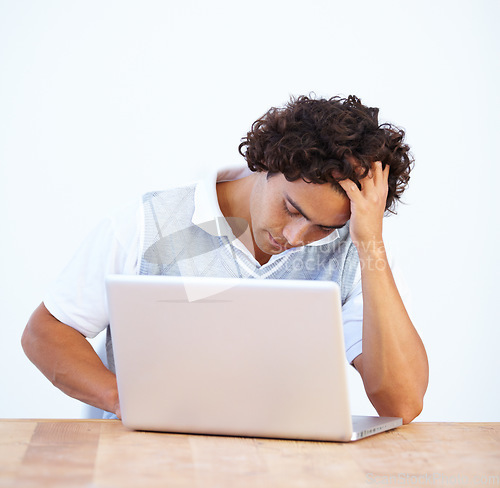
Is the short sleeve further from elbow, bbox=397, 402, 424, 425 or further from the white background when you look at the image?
the white background

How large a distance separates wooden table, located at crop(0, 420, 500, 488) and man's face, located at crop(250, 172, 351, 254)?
0.53 m

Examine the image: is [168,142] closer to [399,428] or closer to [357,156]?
[357,156]

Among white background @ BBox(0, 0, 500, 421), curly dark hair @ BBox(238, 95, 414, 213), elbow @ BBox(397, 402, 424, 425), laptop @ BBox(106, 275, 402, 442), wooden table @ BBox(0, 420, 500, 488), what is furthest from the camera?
white background @ BBox(0, 0, 500, 421)

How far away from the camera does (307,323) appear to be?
949mm

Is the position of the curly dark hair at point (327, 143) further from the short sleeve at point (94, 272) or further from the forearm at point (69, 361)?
the forearm at point (69, 361)

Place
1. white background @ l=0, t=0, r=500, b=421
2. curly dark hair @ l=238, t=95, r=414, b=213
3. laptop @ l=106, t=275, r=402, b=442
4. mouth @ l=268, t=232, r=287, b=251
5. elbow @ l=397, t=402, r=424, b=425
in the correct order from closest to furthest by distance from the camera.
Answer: laptop @ l=106, t=275, r=402, b=442 → elbow @ l=397, t=402, r=424, b=425 → curly dark hair @ l=238, t=95, r=414, b=213 → mouth @ l=268, t=232, r=287, b=251 → white background @ l=0, t=0, r=500, b=421

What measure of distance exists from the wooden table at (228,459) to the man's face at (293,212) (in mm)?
526

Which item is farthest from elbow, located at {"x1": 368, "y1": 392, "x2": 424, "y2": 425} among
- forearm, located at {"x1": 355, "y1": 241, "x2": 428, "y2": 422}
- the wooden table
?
the wooden table

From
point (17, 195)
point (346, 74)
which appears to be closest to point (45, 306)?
point (17, 195)

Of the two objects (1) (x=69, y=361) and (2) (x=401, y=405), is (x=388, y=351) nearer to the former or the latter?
(2) (x=401, y=405)

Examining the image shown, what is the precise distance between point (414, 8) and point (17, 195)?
211 cm

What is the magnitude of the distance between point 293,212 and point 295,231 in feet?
0.15

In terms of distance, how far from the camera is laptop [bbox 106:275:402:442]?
95 cm

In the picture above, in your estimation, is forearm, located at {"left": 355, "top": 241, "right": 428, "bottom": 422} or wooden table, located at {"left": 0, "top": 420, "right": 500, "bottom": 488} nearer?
wooden table, located at {"left": 0, "top": 420, "right": 500, "bottom": 488}
